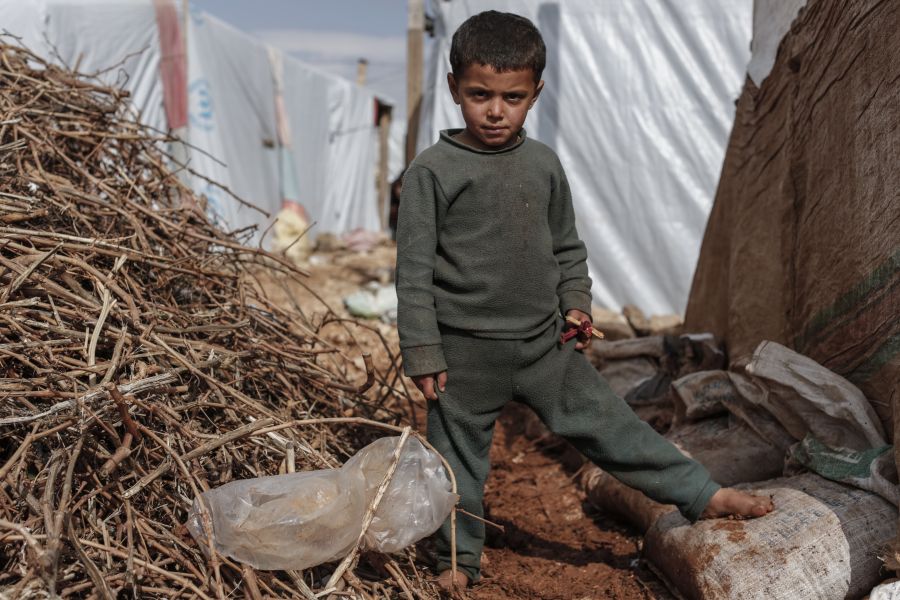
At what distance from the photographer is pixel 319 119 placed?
40.2ft

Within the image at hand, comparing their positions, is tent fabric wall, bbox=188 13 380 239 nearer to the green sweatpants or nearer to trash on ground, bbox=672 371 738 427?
trash on ground, bbox=672 371 738 427

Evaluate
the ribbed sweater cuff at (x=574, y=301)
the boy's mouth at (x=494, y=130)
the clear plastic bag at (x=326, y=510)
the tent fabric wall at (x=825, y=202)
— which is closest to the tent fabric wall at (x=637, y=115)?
the tent fabric wall at (x=825, y=202)

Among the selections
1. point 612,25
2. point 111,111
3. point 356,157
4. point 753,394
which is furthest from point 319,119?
point 753,394

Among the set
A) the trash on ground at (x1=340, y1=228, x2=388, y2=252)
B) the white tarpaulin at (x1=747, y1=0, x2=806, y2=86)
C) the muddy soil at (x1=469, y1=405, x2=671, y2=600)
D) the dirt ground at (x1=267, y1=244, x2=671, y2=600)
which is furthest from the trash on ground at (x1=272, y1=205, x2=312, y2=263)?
the white tarpaulin at (x1=747, y1=0, x2=806, y2=86)

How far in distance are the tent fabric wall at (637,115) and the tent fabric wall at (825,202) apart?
2.76 m

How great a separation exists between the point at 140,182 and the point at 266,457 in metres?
1.22

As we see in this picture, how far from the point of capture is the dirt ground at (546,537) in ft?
6.99

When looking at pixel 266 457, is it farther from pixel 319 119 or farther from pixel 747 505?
pixel 319 119

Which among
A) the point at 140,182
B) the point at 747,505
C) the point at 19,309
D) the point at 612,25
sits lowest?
the point at 747,505

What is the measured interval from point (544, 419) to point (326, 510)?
668 millimetres

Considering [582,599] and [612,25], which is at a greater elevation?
[612,25]

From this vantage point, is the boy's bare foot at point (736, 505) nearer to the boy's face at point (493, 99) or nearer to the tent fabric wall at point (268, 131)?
the boy's face at point (493, 99)

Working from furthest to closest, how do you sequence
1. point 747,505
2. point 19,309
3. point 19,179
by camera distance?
point 19,179 → point 747,505 → point 19,309

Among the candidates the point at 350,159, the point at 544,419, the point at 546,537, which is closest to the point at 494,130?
the point at 544,419
